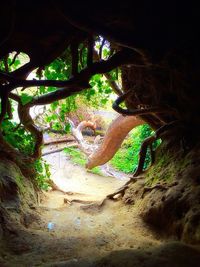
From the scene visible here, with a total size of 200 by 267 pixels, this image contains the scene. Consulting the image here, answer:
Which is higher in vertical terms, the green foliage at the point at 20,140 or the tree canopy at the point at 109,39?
the tree canopy at the point at 109,39

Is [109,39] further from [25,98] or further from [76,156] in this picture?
[76,156]

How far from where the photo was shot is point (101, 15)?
2.72m

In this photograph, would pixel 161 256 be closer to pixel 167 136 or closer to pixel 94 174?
pixel 167 136

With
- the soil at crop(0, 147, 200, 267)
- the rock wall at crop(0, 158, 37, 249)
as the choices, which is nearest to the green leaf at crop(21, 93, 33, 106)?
the rock wall at crop(0, 158, 37, 249)

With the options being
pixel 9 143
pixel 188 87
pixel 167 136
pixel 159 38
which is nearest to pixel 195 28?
pixel 159 38

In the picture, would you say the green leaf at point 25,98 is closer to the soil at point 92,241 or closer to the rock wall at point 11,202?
the rock wall at point 11,202

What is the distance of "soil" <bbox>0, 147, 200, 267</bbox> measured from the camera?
2.04 m

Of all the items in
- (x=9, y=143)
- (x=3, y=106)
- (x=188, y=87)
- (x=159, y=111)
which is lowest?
(x=9, y=143)

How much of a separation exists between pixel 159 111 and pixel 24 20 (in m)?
2.67

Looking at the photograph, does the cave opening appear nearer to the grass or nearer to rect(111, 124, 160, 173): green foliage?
the grass

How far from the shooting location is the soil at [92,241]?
2040mm

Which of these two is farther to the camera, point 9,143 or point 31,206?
point 9,143

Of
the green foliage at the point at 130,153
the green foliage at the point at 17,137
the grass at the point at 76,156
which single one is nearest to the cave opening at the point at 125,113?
the green foliage at the point at 17,137

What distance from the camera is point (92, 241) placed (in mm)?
3373
